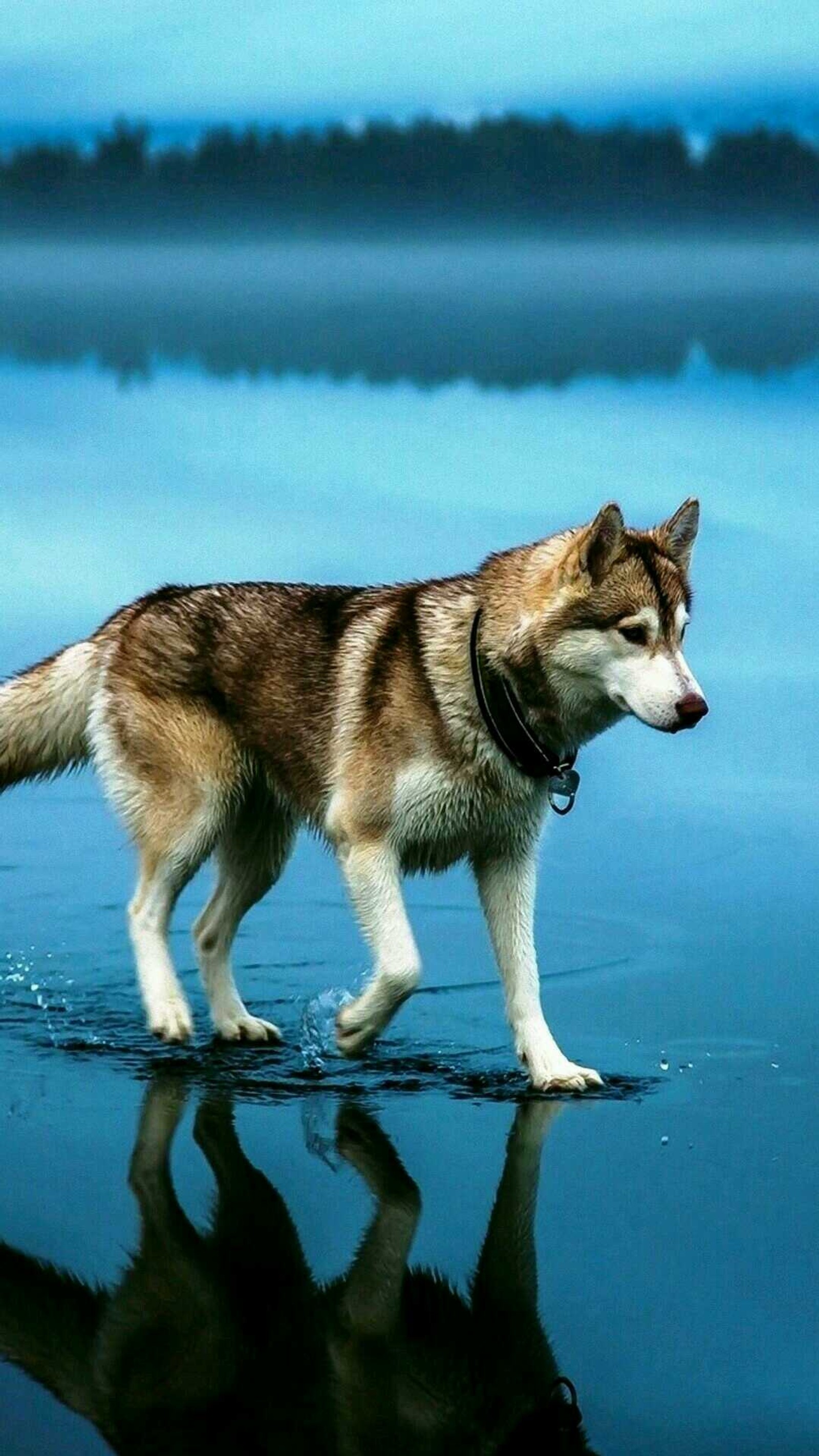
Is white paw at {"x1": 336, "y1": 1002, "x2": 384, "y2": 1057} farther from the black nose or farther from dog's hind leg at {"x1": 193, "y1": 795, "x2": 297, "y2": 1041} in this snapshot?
the black nose

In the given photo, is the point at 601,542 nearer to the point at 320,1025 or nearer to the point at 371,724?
the point at 371,724

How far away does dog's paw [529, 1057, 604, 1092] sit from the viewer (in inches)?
270

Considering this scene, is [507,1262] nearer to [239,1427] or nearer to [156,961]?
[239,1427]

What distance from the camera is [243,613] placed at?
7.78 meters

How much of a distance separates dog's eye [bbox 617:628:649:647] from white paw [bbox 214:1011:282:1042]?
1910 millimetres

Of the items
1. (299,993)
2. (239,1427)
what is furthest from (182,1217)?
(299,993)

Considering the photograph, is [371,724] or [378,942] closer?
[378,942]

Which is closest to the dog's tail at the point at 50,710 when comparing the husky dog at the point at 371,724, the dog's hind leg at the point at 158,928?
the husky dog at the point at 371,724

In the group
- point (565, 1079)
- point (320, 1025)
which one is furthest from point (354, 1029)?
point (565, 1079)

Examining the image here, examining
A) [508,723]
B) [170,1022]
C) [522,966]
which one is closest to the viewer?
[508,723]

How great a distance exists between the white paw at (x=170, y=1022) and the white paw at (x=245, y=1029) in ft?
0.82

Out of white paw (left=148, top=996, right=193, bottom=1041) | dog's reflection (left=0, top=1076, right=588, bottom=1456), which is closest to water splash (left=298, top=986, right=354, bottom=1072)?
white paw (left=148, top=996, right=193, bottom=1041)

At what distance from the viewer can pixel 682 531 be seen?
23.1 feet

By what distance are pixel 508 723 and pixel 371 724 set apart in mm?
486
